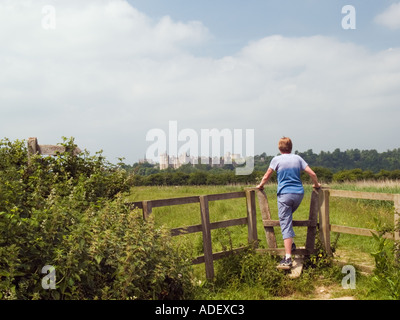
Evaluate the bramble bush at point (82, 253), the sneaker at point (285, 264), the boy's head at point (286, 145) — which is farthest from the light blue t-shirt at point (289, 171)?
the bramble bush at point (82, 253)

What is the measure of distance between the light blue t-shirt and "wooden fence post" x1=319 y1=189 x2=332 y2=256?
873 millimetres

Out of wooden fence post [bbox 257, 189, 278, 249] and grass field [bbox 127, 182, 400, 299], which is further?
wooden fence post [bbox 257, 189, 278, 249]

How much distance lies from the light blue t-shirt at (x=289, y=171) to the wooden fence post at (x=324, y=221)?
87cm

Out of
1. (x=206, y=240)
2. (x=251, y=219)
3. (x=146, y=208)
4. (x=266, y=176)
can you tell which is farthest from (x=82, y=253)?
(x=251, y=219)

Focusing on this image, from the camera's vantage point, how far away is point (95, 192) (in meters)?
7.90

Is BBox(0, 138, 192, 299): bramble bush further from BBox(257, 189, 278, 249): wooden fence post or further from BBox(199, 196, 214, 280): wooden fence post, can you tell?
BBox(257, 189, 278, 249): wooden fence post

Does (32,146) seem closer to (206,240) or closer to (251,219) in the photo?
(206,240)

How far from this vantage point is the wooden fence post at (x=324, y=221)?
7754mm

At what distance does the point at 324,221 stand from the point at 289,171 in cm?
142

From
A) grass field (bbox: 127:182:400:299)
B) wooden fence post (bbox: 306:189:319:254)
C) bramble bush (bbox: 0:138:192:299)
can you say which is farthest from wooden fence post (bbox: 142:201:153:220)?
wooden fence post (bbox: 306:189:319:254)

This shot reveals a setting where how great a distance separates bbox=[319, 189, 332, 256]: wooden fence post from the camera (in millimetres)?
7754

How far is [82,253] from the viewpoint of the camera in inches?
190
